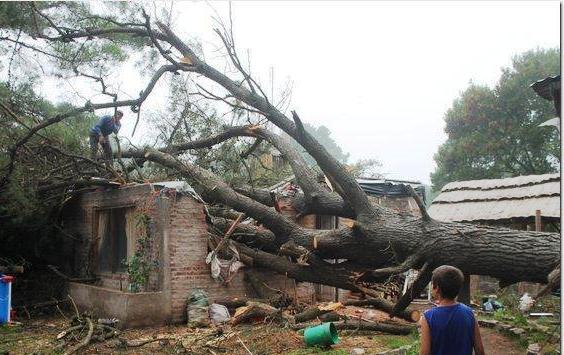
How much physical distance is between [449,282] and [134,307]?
234 inches

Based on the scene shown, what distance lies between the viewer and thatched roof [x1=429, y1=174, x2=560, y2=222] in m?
11.1

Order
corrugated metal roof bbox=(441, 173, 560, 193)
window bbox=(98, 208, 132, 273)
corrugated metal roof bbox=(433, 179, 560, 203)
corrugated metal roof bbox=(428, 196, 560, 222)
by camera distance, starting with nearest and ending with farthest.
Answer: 1. window bbox=(98, 208, 132, 273)
2. corrugated metal roof bbox=(428, 196, 560, 222)
3. corrugated metal roof bbox=(433, 179, 560, 203)
4. corrugated metal roof bbox=(441, 173, 560, 193)

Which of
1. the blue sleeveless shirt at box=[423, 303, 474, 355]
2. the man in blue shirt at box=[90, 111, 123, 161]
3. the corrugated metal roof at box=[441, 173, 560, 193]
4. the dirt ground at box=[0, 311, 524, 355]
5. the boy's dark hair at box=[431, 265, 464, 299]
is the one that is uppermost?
the man in blue shirt at box=[90, 111, 123, 161]

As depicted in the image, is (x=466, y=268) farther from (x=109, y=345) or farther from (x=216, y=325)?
(x=109, y=345)

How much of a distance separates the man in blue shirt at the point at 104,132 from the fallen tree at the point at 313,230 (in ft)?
0.99

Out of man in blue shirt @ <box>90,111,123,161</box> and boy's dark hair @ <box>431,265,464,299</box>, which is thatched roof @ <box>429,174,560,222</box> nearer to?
man in blue shirt @ <box>90,111,123,161</box>

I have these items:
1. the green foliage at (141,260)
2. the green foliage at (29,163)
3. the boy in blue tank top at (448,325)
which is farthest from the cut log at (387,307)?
the green foliage at (29,163)

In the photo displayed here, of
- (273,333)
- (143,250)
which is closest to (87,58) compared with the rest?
(143,250)

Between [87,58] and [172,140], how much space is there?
2.59 m

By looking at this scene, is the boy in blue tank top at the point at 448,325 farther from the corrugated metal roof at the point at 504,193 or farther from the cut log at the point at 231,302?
the corrugated metal roof at the point at 504,193

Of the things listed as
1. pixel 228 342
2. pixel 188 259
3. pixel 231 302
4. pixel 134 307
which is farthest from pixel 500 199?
pixel 134 307

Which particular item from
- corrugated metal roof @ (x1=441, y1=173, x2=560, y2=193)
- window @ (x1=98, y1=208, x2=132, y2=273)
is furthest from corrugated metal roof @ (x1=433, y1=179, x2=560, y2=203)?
window @ (x1=98, y1=208, x2=132, y2=273)

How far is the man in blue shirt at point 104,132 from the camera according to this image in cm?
988

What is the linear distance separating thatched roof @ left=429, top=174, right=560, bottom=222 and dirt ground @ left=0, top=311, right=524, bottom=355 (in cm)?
476
